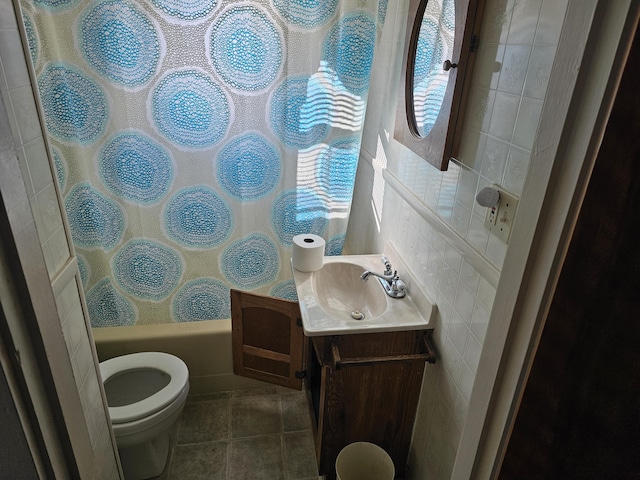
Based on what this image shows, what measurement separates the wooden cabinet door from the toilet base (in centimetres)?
47

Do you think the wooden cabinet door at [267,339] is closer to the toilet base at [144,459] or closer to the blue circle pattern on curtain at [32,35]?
the toilet base at [144,459]

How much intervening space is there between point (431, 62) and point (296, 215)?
0.95 meters

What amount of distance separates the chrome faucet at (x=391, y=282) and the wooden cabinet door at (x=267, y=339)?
364 mm

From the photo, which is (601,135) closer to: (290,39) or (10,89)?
(10,89)

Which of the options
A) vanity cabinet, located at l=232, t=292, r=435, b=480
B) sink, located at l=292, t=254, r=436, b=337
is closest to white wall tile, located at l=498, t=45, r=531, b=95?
sink, located at l=292, t=254, r=436, b=337

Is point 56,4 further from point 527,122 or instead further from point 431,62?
point 527,122

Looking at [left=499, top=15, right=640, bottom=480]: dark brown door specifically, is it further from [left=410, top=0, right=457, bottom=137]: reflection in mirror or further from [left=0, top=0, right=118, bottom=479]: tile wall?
[left=0, top=0, right=118, bottom=479]: tile wall

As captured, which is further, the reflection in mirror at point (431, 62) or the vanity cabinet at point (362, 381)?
the vanity cabinet at point (362, 381)

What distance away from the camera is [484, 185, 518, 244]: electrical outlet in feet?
3.36

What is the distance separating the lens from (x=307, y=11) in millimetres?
1702

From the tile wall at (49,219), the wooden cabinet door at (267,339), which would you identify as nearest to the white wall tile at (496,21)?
the tile wall at (49,219)

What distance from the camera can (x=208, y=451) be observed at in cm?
197

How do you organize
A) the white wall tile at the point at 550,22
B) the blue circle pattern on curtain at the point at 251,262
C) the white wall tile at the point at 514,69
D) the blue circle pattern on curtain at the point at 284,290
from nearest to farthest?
the white wall tile at the point at 550,22, the white wall tile at the point at 514,69, the blue circle pattern on curtain at the point at 251,262, the blue circle pattern on curtain at the point at 284,290

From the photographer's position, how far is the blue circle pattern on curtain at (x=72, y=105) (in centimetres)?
161
